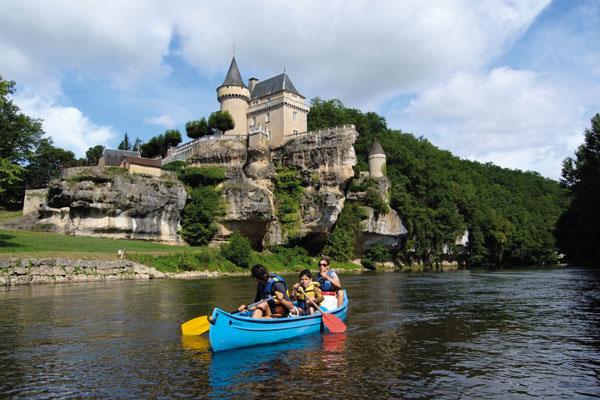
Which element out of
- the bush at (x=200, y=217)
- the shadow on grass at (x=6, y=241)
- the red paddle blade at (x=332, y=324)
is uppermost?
the bush at (x=200, y=217)

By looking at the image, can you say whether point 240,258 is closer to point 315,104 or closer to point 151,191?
point 151,191

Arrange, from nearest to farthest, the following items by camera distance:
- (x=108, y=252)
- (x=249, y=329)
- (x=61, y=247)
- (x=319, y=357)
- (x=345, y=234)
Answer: (x=319, y=357)
(x=249, y=329)
(x=61, y=247)
(x=108, y=252)
(x=345, y=234)

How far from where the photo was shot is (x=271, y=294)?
10.1 metres

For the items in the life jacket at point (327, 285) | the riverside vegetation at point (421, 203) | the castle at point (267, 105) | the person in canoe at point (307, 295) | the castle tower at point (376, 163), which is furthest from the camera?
the castle tower at point (376, 163)

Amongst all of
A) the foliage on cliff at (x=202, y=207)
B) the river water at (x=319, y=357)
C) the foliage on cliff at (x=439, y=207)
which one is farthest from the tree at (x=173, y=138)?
the river water at (x=319, y=357)

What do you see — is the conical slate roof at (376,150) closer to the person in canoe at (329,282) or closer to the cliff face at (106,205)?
the cliff face at (106,205)

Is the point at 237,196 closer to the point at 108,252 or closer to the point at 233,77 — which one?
the point at 108,252

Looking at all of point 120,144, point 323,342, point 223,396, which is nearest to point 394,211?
point 323,342

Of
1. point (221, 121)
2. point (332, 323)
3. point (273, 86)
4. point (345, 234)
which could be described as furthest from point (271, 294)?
point (273, 86)

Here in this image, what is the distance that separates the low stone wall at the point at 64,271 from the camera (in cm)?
2289

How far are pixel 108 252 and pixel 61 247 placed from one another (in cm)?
285

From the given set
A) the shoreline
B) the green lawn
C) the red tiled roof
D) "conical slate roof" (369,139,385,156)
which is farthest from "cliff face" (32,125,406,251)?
the shoreline

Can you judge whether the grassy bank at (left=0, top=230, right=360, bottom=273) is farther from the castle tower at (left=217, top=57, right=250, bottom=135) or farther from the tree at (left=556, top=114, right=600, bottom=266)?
the tree at (left=556, top=114, right=600, bottom=266)

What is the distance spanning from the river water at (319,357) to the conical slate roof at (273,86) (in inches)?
1677
